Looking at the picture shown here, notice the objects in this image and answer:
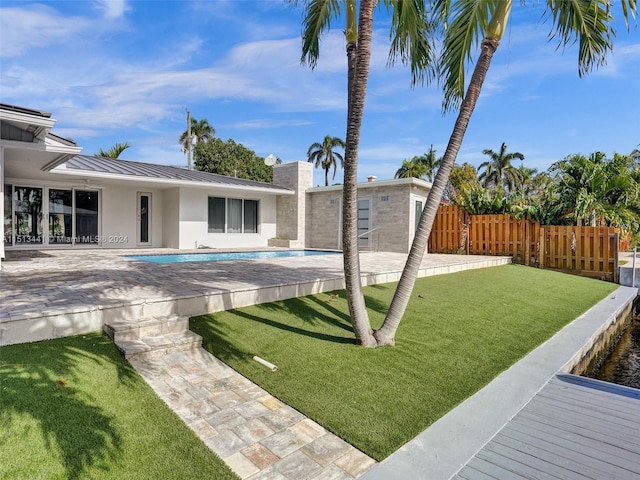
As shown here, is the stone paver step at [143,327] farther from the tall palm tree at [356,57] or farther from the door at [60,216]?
the door at [60,216]

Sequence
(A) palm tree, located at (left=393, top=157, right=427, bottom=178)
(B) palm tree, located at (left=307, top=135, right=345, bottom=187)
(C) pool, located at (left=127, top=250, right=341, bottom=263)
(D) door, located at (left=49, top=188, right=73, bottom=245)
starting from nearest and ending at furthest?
(C) pool, located at (left=127, top=250, right=341, bottom=263) → (D) door, located at (left=49, top=188, right=73, bottom=245) → (A) palm tree, located at (left=393, top=157, right=427, bottom=178) → (B) palm tree, located at (left=307, top=135, right=345, bottom=187)

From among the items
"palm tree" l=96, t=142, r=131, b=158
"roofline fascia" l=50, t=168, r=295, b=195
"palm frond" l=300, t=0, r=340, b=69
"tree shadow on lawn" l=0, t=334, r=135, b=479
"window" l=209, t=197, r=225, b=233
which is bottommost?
"tree shadow on lawn" l=0, t=334, r=135, b=479

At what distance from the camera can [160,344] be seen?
4648 millimetres

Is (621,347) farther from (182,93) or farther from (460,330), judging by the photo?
(182,93)

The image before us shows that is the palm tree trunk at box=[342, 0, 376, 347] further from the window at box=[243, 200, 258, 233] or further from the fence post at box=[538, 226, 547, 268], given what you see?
the window at box=[243, 200, 258, 233]

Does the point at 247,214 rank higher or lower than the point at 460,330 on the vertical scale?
A: higher

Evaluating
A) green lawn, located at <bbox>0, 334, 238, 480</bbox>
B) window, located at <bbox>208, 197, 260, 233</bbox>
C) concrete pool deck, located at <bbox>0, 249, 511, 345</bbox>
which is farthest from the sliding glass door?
green lawn, located at <bbox>0, 334, 238, 480</bbox>

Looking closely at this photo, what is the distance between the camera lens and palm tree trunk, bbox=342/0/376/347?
460 cm

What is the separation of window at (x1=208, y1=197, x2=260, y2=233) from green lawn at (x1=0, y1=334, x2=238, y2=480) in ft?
49.6

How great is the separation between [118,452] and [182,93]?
38.4m

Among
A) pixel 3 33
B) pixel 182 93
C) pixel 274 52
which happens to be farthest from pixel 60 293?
pixel 182 93

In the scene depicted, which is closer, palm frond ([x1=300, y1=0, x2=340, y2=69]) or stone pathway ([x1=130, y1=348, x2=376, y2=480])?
stone pathway ([x1=130, y1=348, x2=376, y2=480])

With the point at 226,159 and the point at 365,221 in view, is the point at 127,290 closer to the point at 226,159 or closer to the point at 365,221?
the point at 365,221

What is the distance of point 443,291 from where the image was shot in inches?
347
